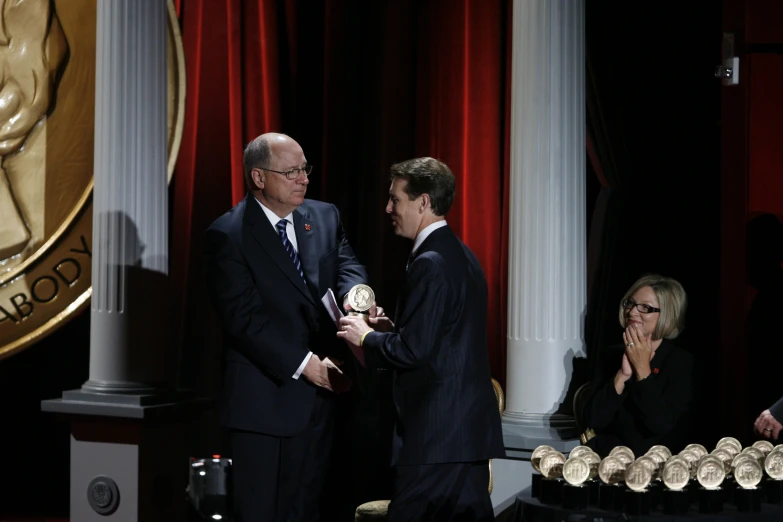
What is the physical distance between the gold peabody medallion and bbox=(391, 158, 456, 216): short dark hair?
237 cm

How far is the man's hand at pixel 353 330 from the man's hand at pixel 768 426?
1527mm

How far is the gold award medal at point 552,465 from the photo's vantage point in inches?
120

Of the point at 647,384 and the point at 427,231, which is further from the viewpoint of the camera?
the point at 647,384

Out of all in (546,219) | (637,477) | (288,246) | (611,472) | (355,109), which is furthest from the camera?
(355,109)

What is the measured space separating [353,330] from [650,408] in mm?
1067

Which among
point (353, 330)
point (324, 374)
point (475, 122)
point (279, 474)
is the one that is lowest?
point (279, 474)

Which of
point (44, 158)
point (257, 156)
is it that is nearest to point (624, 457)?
point (257, 156)

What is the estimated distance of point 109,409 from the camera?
4242 mm

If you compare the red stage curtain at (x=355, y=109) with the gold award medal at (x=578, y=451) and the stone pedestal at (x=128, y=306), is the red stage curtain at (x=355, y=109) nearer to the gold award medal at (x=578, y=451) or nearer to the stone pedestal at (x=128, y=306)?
the stone pedestal at (x=128, y=306)

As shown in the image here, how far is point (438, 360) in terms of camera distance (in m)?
3.02


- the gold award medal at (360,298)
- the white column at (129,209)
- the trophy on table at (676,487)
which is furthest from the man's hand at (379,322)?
the white column at (129,209)

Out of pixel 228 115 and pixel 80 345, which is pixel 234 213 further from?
pixel 80 345

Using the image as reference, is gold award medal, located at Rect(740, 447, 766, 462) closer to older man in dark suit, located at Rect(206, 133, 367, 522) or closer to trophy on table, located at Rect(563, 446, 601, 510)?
trophy on table, located at Rect(563, 446, 601, 510)

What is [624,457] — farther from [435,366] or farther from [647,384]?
[435,366]
